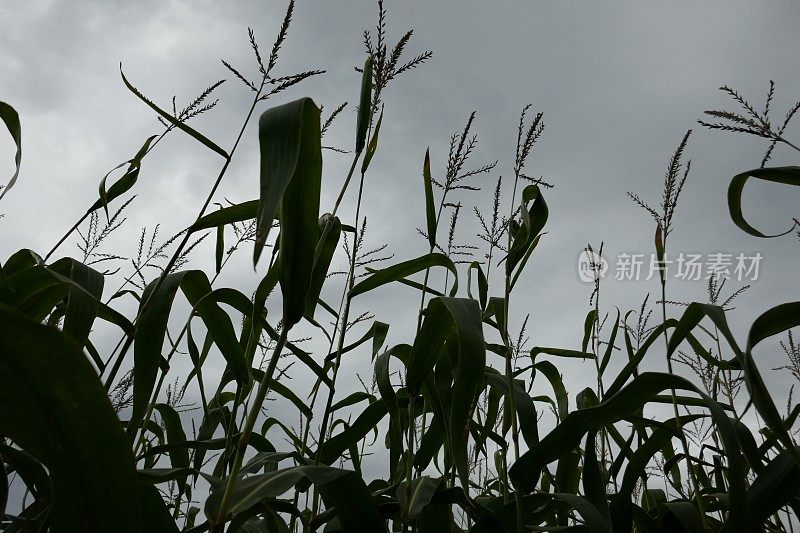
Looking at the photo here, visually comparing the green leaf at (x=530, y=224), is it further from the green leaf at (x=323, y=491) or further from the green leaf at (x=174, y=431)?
the green leaf at (x=174, y=431)

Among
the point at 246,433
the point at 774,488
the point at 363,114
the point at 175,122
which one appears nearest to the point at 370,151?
the point at 363,114

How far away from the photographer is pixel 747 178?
3.60ft

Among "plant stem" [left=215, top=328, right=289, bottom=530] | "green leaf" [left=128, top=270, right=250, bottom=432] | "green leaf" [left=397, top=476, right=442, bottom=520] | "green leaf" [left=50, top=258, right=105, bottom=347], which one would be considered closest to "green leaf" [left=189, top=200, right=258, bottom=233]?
"green leaf" [left=128, top=270, right=250, bottom=432]

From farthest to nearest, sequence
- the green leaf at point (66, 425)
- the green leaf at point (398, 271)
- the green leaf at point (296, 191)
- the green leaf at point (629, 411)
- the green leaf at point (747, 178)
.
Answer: the green leaf at point (398, 271) < the green leaf at point (747, 178) < the green leaf at point (629, 411) < the green leaf at point (296, 191) < the green leaf at point (66, 425)

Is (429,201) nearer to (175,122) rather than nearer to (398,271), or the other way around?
(398,271)

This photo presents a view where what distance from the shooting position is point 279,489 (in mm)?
807

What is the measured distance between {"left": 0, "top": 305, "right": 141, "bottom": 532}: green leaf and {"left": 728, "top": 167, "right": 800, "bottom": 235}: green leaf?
3.88 feet

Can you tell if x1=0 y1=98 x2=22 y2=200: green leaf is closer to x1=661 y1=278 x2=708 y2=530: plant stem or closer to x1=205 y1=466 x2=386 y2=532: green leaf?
x1=205 y1=466 x2=386 y2=532: green leaf

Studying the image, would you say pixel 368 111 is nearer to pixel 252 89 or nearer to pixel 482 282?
pixel 252 89

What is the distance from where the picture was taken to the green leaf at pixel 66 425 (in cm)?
50

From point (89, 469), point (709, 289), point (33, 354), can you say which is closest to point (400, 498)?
point (89, 469)

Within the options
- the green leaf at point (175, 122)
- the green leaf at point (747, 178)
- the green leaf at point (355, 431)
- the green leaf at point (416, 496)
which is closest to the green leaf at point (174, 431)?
the green leaf at point (355, 431)

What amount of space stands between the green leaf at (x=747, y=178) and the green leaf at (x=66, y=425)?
1.18m

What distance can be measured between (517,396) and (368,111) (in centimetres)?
68
